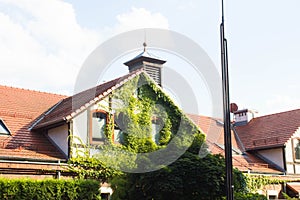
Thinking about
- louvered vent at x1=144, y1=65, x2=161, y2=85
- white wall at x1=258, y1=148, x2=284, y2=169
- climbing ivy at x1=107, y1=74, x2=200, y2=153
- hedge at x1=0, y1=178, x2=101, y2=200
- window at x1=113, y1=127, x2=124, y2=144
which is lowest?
hedge at x1=0, y1=178, x2=101, y2=200

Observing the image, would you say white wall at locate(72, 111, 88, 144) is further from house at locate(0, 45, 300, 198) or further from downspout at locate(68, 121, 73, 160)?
downspout at locate(68, 121, 73, 160)

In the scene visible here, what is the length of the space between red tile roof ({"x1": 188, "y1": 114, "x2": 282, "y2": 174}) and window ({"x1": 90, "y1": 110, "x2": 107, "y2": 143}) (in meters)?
6.58

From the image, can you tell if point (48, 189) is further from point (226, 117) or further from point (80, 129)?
point (226, 117)

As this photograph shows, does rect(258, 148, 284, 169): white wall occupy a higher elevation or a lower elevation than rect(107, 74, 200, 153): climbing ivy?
lower

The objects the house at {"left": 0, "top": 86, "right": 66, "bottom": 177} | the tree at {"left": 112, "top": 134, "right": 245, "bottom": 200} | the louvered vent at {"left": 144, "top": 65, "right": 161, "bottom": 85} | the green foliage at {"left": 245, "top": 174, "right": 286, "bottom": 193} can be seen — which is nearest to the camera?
the tree at {"left": 112, "top": 134, "right": 245, "bottom": 200}

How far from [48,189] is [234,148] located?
15206 mm

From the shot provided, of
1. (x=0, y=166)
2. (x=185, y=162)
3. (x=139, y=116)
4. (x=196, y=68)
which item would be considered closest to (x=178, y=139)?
(x=139, y=116)

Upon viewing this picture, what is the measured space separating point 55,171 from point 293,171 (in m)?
15.7

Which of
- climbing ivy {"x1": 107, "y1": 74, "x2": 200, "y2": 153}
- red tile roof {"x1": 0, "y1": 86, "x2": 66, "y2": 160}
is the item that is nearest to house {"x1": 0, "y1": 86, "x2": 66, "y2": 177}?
red tile roof {"x1": 0, "y1": 86, "x2": 66, "y2": 160}

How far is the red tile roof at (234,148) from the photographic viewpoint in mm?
23969

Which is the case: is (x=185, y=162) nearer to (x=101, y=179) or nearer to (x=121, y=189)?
(x=121, y=189)

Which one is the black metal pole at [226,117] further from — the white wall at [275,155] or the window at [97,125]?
the white wall at [275,155]

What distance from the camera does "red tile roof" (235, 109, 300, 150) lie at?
26641 mm

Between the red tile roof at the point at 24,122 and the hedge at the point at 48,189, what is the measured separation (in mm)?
2229
